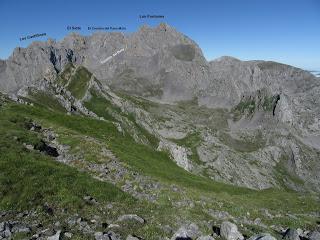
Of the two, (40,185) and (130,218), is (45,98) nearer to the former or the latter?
(40,185)

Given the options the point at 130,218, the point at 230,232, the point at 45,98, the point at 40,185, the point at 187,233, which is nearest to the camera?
the point at 187,233

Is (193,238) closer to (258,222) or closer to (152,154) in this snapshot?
(258,222)

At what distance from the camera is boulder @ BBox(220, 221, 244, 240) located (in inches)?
812

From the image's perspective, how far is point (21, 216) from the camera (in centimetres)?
2219

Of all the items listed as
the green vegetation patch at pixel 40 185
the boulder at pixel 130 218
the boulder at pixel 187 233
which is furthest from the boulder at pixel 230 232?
the green vegetation patch at pixel 40 185

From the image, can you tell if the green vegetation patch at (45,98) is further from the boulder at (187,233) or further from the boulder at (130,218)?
the boulder at (187,233)

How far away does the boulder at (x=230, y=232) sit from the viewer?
67.7 feet

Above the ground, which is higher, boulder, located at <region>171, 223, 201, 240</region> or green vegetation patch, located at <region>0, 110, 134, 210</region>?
green vegetation patch, located at <region>0, 110, 134, 210</region>

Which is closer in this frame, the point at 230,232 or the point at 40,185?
the point at 230,232

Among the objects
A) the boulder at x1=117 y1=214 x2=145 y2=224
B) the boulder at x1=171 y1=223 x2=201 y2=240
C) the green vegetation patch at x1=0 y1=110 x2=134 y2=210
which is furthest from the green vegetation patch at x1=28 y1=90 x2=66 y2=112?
the boulder at x1=171 y1=223 x2=201 y2=240

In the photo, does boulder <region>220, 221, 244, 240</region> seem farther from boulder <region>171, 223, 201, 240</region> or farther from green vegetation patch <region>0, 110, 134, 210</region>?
green vegetation patch <region>0, 110, 134, 210</region>

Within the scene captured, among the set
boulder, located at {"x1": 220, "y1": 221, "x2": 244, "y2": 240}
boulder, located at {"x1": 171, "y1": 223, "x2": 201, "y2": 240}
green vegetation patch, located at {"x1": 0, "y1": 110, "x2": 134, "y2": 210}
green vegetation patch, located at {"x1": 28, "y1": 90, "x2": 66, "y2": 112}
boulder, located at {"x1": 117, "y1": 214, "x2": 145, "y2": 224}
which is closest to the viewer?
boulder, located at {"x1": 171, "y1": 223, "x2": 201, "y2": 240}

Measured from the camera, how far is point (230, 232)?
68.7 feet

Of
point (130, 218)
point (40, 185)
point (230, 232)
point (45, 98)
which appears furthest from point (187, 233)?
point (45, 98)
